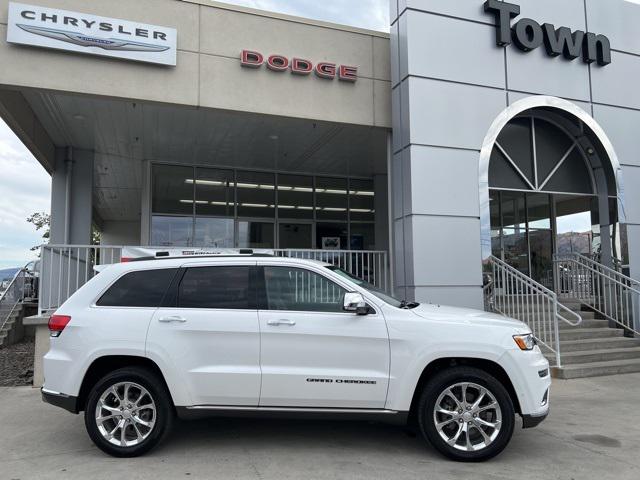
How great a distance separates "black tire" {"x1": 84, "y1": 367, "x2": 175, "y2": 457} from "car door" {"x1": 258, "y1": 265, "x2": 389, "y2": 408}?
91cm

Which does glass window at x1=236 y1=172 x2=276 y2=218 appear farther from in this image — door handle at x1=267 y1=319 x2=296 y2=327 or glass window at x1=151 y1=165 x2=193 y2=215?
door handle at x1=267 y1=319 x2=296 y2=327

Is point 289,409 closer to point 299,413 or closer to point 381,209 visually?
point 299,413

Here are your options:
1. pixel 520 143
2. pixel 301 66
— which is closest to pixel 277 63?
pixel 301 66

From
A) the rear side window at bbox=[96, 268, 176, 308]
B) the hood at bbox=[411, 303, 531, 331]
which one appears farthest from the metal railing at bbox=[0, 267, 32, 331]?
the hood at bbox=[411, 303, 531, 331]

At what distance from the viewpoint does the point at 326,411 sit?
483 centimetres

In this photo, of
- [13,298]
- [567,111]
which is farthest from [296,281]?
[13,298]

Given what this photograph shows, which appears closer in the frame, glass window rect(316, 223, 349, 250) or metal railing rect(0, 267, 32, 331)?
metal railing rect(0, 267, 32, 331)

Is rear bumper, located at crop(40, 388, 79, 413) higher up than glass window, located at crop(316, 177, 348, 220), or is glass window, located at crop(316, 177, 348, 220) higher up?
glass window, located at crop(316, 177, 348, 220)

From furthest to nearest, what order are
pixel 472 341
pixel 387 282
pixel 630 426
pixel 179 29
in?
pixel 387 282, pixel 179 29, pixel 630 426, pixel 472 341

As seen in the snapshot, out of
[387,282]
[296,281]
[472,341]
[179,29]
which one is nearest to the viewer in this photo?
[472,341]

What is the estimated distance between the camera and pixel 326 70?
9.95 m

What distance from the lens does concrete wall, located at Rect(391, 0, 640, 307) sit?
30.5 feet

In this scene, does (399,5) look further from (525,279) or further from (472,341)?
(472,341)

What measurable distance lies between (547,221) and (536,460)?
427 inches
